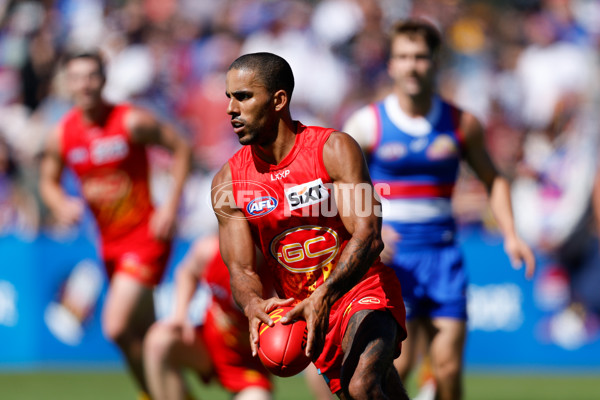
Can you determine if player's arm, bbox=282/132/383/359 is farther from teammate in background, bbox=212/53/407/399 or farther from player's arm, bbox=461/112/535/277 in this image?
player's arm, bbox=461/112/535/277

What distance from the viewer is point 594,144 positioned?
12.2 meters

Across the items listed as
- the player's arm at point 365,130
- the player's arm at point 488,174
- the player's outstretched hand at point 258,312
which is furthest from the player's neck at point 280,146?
the player's arm at point 488,174

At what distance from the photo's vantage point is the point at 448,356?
633 centimetres

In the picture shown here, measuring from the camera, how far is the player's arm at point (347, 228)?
14.6 ft

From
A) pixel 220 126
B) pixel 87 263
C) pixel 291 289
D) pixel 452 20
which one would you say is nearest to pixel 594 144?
pixel 452 20

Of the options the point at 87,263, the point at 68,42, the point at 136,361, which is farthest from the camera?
the point at 68,42

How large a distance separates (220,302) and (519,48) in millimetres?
8910

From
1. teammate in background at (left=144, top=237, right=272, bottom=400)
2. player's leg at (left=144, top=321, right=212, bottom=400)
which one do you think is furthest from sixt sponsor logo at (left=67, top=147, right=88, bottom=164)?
player's leg at (left=144, top=321, right=212, bottom=400)

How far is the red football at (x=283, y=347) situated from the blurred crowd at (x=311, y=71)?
303 inches

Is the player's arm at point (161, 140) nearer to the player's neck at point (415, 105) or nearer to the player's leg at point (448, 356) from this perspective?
the player's neck at point (415, 105)

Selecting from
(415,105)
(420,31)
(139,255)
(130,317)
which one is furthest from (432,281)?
(139,255)

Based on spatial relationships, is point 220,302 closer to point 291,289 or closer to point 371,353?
point 291,289

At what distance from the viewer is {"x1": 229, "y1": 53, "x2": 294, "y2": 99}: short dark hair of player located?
4664 millimetres

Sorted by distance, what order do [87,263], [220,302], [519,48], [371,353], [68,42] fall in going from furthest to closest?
[68,42]
[519,48]
[87,263]
[220,302]
[371,353]
